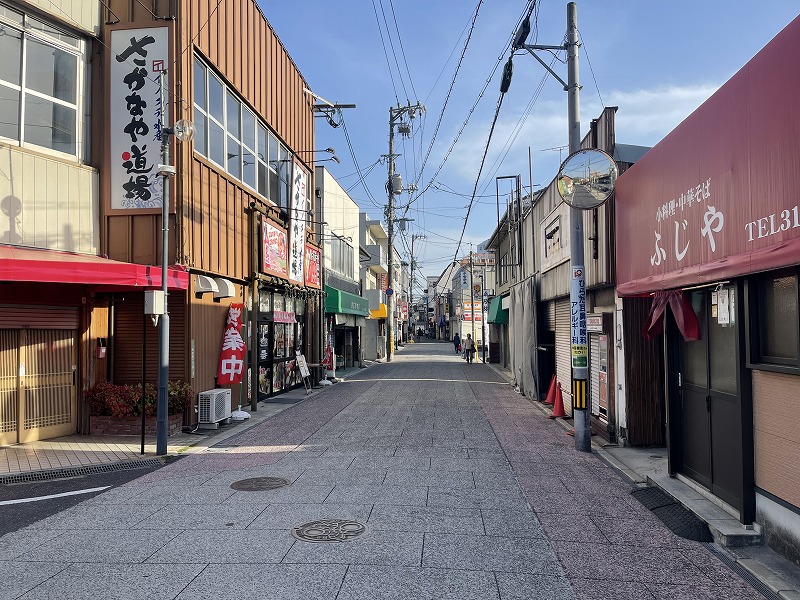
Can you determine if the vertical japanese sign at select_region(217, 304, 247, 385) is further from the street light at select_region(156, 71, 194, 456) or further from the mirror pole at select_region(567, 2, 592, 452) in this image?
the mirror pole at select_region(567, 2, 592, 452)

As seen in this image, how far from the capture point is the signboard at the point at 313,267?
22.5 meters

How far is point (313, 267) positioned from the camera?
76.4 ft

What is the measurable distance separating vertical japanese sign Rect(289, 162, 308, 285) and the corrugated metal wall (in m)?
8.88

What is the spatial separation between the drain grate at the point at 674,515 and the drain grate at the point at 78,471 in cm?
A: 710

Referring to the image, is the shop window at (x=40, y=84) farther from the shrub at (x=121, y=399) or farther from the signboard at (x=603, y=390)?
the signboard at (x=603, y=390)

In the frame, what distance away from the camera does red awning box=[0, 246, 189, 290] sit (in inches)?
343

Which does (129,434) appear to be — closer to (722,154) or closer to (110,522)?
(110,522)

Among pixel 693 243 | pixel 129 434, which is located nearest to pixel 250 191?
pixel 129 434

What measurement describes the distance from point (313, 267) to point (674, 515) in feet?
59.9

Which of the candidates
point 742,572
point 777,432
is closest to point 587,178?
point 777,432

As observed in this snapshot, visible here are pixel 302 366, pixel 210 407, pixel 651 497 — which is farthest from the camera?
pixel 302 366

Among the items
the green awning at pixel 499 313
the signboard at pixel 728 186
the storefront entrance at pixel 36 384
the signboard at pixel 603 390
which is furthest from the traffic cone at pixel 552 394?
the green awning at pixel 499 313

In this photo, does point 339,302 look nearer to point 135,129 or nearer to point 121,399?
point 135,129

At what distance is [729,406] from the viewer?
649 centimetres
